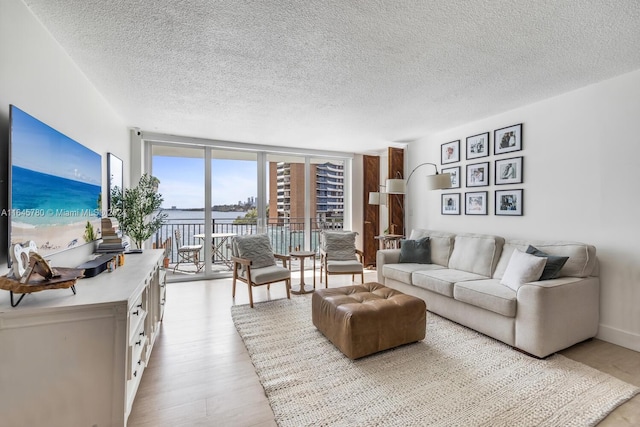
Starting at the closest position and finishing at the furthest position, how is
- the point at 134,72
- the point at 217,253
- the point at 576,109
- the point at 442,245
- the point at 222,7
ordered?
the point at 222,7 < the point at 134,72 < the point at 576,109 < the point at 442,245 < the point at 217,253

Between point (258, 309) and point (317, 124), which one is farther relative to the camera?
point (317, 124)

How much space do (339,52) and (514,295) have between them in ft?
8.31

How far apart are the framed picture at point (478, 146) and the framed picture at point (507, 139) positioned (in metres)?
0.10

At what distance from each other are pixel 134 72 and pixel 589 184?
4387mm

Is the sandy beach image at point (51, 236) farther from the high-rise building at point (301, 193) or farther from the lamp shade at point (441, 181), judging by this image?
the lamp shade at point (441, 181)

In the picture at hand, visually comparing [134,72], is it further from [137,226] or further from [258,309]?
[258,309]

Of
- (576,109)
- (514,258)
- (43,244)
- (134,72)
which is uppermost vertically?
(134,72)

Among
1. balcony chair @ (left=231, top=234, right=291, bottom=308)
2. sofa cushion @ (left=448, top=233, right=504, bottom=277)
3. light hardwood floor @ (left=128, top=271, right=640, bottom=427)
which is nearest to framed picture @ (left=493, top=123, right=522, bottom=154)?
sofa cushion @ (left=448, top=233, right=504, bottom=277)

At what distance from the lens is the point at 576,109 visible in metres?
2.99

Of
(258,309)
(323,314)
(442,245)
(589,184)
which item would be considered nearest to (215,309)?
(258,309)

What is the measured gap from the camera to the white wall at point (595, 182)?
8.57 feet

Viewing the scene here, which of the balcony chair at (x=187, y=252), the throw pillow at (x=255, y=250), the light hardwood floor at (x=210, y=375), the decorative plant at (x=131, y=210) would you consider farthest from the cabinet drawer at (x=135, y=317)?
the balcony chair at (x=187, y=252)

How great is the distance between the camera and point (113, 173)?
333 centimetres

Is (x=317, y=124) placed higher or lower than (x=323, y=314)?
higher
